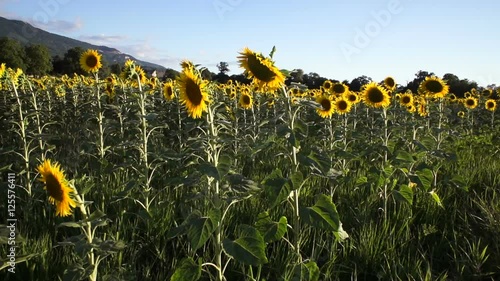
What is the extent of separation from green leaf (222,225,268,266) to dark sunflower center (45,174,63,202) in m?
0.98

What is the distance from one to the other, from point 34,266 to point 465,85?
2627cm

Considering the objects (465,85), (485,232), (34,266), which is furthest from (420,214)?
(465,85)

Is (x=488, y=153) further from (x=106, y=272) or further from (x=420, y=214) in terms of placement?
(x=106, y=272)

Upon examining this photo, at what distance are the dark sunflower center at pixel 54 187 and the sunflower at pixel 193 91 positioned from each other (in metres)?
0.98

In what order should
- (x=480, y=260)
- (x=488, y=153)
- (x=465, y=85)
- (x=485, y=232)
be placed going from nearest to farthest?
(x=480, y=260) → (x=485, y=232) → (x=488, y=153) → (x=465, y=85)

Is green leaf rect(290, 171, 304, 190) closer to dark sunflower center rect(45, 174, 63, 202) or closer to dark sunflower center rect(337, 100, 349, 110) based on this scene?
dark sunflower center rect(45, 174, 63, 202)

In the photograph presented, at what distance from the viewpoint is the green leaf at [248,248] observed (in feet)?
7.71

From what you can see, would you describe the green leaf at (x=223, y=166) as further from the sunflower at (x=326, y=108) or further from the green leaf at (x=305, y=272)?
the sunflower at (x=326, y=108)

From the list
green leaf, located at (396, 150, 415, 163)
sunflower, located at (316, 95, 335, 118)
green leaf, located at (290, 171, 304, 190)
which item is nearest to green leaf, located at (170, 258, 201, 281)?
green leaf, located at (290, 171, 304, 190)

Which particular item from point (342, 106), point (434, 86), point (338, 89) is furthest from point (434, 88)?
point (338, 89)

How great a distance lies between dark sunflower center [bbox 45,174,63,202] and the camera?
2365mm

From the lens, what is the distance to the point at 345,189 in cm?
507

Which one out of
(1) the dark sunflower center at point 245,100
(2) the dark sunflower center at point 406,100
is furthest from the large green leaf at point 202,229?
(2) the dark sunflower center at point 406,100

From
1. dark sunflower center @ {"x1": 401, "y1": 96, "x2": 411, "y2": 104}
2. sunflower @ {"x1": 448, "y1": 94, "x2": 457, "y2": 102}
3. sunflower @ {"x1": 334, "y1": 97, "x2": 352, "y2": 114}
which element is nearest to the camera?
sunflower @ {"x1": 334, "y1": 97, "x2": 352, "y2": 114}
